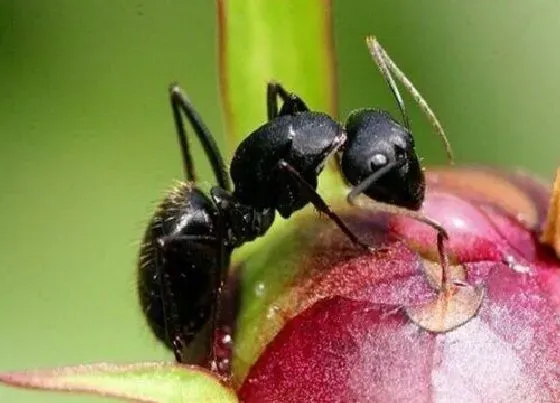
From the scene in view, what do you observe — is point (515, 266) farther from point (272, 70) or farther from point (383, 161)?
point (272, 70)

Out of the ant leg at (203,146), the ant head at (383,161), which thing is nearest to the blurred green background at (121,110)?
the ant leg at (203,146)

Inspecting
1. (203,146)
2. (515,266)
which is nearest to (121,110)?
(203,146)

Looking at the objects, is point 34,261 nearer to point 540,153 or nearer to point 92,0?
point 92,0

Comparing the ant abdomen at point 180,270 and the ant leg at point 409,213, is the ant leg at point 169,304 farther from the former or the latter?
the ant leg at point 409,213

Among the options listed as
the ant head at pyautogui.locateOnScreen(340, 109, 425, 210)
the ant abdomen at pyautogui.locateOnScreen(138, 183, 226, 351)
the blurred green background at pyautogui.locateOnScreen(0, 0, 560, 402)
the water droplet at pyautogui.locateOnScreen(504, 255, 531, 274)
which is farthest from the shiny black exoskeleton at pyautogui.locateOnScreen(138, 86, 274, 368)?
the blurred green background at pyautogui.locateOnScreen(0, 0, 560, 402)

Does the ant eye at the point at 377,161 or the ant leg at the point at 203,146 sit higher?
the ant eye at the point at 377,161

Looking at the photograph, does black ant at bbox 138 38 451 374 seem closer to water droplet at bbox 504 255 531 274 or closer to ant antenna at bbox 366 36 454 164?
ant antenna at bbox 366 36 454 164

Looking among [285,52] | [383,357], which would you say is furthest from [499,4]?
[383,357]
